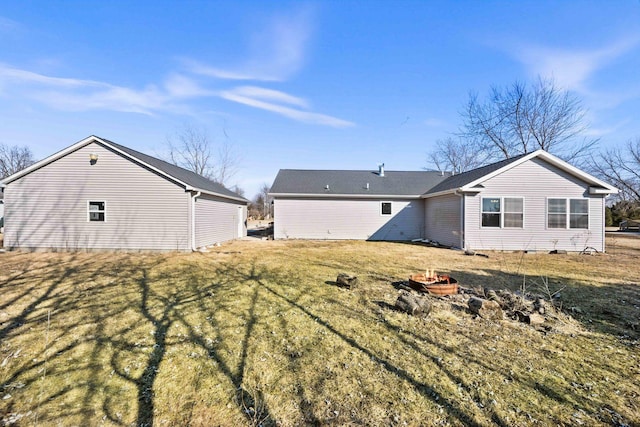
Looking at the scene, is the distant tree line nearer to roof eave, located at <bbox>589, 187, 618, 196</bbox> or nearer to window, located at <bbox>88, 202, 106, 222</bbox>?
roof eave, located at <bbox>589, 187, 618, 196</bbox>

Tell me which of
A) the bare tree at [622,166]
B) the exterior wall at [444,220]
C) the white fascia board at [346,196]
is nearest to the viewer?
the exterior wall at [444,220]

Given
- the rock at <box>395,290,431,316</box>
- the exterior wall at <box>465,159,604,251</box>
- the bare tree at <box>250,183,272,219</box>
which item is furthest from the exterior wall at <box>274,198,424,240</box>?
the bare tree at <box>250,183,272,219</box>

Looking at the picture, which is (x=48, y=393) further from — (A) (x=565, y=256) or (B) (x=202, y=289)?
(A) (x=565, y=256)

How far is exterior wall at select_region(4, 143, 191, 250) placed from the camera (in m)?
11.7

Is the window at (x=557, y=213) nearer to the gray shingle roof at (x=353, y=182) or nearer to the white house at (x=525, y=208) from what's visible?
the white house at (x=525, y=208)

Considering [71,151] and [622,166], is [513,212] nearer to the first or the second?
[71,151]

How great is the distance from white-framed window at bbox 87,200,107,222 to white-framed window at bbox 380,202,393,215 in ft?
44.8

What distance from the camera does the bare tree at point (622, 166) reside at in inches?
1056

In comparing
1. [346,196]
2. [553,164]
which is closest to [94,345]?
[346,196]

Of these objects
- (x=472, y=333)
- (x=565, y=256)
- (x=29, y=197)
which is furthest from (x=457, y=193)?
(x=29, y=197)

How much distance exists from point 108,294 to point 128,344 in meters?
2.81

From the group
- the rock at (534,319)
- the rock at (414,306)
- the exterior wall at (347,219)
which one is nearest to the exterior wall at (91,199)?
the exterior wall at (347,219)

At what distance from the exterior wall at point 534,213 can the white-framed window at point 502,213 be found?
18 centimetres

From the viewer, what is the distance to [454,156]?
34.8 metres
